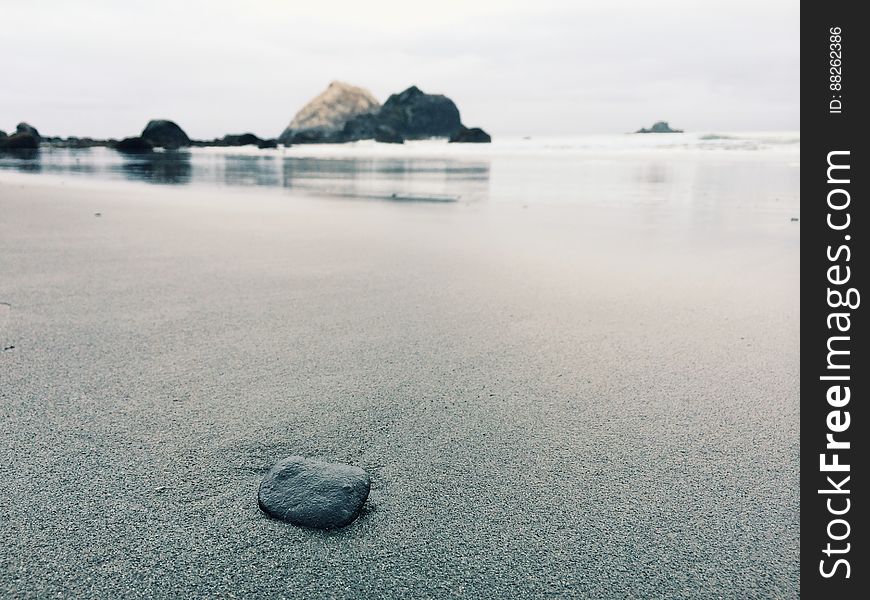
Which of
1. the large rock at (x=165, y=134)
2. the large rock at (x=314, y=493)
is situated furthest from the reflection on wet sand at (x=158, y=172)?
the large rock at (x=165, y=134)

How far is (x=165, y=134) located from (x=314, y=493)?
5358 centimetres

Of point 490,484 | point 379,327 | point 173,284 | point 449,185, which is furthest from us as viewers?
point 449,185

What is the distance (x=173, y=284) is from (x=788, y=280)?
306 centimetres

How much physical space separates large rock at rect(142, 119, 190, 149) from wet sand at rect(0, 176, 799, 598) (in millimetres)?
50061

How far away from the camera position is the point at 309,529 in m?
1.19

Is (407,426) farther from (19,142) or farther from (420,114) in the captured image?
(420,114)

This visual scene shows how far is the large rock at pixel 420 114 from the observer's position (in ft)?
292

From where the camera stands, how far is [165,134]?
48656 mm

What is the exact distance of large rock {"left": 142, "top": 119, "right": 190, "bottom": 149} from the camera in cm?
4828

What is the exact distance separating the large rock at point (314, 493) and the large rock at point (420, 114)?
8852 cm

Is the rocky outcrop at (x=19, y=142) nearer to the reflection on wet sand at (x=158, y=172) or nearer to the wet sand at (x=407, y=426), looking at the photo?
the reflection on wet sand at (x=158, y=172)

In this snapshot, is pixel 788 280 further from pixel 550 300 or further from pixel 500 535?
pixel 500 535

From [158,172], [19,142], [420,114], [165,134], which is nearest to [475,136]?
[165,134]

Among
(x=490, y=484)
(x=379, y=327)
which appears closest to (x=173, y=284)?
(x=379, y=327)
